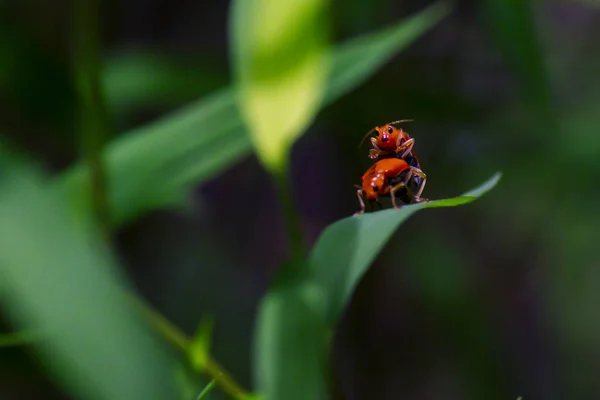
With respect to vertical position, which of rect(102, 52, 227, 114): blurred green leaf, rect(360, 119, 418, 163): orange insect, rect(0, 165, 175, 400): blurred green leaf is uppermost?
rect(0, 165, 175, 400): blurred green leaf

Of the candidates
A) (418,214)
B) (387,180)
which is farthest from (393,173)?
(418,214)

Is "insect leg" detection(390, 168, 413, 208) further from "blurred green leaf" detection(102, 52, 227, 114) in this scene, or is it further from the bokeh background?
"blurred green leaf" detection(102, 52, 227, 114)

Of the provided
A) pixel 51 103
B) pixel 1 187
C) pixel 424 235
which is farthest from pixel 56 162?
pixel 1 187

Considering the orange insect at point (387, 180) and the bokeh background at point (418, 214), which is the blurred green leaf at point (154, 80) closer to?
the bokeh background at point (418, 214)

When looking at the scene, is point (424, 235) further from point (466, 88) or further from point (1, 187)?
point (1, 187)

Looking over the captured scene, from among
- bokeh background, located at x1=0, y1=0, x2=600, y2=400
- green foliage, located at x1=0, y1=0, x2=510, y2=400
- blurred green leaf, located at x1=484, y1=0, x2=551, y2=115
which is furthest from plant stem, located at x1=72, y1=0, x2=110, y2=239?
bokeh background, located at x1=0, y1=0, x2=600, y2=400

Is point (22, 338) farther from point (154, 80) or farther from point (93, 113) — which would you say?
point (154, 80)

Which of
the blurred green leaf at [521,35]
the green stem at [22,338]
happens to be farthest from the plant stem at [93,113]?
the blurred green leaf at [521,35]
